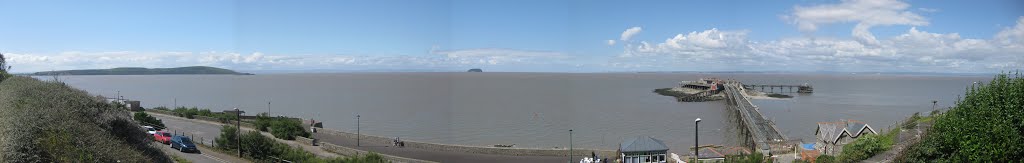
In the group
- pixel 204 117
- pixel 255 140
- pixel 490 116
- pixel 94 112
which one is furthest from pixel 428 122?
pixel 94 112

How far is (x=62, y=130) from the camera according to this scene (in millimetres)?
9531

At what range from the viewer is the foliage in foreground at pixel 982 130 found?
9484mm

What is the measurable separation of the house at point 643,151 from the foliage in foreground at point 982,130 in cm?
639

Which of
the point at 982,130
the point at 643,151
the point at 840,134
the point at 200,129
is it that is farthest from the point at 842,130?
the point at 200,129

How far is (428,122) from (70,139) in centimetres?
2984

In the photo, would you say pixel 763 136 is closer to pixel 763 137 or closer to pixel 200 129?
pixel 763 137

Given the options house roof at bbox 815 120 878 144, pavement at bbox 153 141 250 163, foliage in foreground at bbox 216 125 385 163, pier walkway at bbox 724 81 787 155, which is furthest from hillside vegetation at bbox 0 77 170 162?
house roof at bbox 815 120 878 144

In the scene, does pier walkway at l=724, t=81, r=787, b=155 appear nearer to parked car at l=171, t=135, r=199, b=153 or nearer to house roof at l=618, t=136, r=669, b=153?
house roof at l=618, t=136, r=669, b=153

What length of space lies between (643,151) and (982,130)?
791 centimetres

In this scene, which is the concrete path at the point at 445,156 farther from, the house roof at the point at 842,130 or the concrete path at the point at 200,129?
the house roof at the point at 842,130

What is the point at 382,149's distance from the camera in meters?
22.6

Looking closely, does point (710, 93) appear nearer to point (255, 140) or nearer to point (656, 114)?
point (656, 114)

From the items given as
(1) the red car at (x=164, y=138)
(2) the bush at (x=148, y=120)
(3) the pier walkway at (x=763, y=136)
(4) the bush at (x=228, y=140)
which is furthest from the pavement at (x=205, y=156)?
(3) the pier walkway at (x=763, y=136)

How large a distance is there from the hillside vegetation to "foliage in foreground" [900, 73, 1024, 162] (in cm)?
1259
